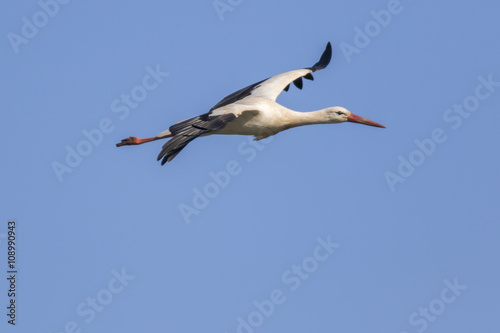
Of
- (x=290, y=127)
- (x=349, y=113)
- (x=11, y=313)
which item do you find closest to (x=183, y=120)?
(x=290, y=127)

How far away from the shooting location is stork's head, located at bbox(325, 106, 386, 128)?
684 inches

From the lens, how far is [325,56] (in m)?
19.8

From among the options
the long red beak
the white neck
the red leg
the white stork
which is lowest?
the long red beak

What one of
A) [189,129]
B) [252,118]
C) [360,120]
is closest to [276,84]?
[360,120]

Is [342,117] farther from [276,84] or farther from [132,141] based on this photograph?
[132,141]

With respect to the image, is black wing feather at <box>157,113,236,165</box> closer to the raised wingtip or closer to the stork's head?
the stork's head

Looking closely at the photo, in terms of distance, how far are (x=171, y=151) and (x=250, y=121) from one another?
2523mm

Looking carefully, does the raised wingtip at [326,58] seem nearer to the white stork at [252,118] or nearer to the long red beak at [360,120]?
the white stork at [252,118]

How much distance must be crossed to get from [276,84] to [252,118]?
191 centimetres

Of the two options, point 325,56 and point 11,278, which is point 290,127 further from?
point 11,278

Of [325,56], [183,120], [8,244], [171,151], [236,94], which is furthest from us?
[325,56]

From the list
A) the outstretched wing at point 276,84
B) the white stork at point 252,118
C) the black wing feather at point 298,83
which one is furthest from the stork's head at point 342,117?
the black wing feather at point 298,83

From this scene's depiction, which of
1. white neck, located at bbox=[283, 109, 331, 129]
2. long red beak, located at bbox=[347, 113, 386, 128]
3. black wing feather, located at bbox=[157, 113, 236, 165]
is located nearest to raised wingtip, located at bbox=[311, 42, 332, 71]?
long red beak, located at bbox=[347, 113, 386, 128]

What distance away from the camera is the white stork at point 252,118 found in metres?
14.9
